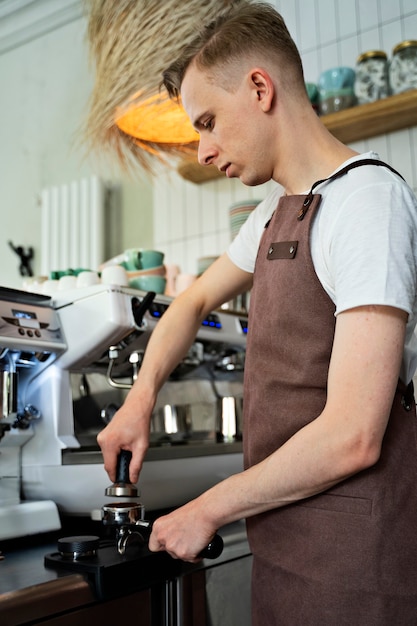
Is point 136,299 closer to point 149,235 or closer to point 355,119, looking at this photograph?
point 355,119

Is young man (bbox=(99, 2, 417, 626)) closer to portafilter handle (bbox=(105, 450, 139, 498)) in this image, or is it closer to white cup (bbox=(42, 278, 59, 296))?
portafilter handle (bbox=(105, 450, 139, 498))

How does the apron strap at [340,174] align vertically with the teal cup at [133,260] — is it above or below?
below

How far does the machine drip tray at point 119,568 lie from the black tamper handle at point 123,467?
104 millimetres

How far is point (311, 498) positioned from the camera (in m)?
0.87

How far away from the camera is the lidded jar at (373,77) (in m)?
2.05

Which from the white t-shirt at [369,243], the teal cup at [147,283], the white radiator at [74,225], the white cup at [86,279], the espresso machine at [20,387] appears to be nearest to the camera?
the white t-shirt at [369,243]

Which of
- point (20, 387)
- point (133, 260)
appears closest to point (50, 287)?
point (133, 260)

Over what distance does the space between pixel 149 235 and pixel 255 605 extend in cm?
189

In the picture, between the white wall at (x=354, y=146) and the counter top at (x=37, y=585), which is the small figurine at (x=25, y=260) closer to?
the white wall at (x=354, y=146)

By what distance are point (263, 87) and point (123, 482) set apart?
0.61 m

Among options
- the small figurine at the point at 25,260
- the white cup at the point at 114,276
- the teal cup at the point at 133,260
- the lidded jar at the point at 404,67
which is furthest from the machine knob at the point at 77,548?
the small figurine at the point at 25,260

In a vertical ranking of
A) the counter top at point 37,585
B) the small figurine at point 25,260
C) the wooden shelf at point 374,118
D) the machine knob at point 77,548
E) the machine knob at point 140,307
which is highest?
the wooden shelf at point 374,118

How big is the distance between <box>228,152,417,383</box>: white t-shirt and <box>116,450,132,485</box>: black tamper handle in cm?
42

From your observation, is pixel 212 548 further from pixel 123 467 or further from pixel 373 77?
pixel 373 77
